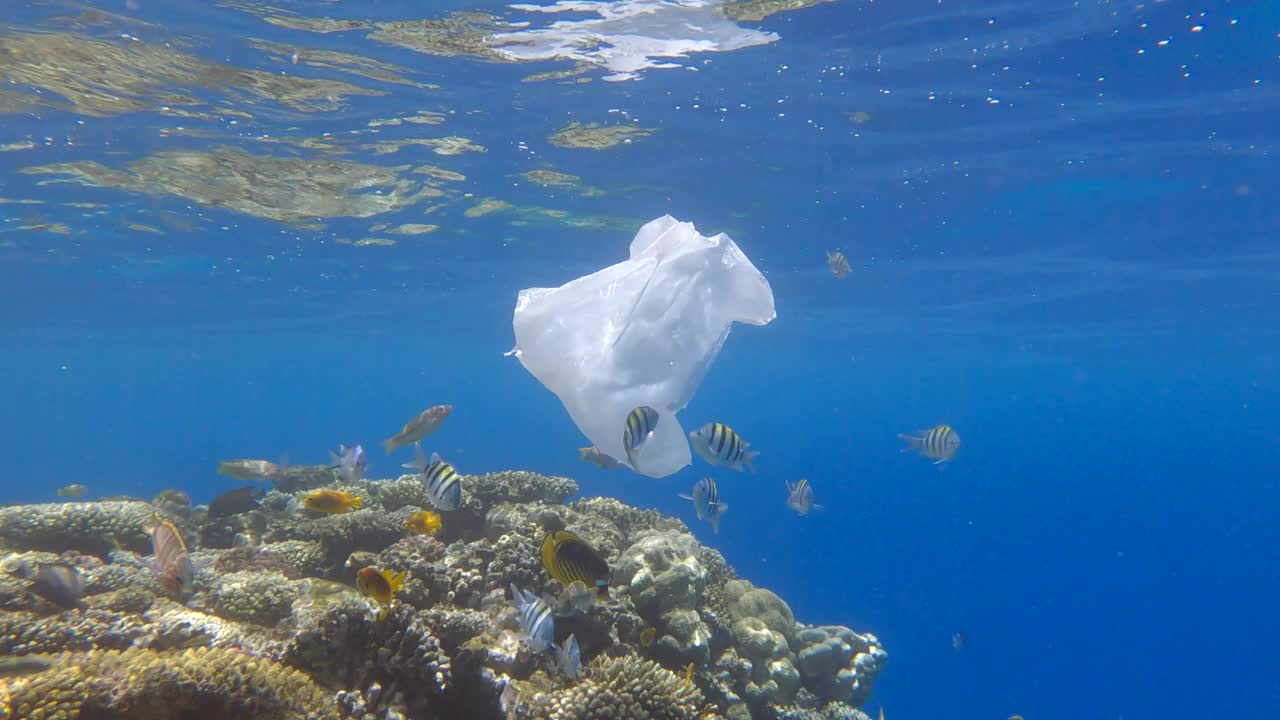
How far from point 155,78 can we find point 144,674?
518 inches

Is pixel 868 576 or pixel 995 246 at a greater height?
pixel 995 246

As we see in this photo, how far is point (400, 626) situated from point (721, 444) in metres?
3.17

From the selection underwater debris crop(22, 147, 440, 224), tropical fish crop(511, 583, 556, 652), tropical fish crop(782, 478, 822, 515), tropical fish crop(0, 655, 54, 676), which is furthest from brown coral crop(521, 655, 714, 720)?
underwater debris crop(22, 147, 440, 224)

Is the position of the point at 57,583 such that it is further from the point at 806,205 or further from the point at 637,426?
the point at 806,205

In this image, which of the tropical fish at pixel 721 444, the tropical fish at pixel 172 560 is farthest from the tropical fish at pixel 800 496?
the tropical fish at pixel 172 560

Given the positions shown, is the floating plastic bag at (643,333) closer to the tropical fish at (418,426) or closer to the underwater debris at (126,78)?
the tropical fish at (418,426)

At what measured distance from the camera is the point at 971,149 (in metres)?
15.2

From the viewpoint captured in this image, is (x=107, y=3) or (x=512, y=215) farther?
(x=512, y=215)

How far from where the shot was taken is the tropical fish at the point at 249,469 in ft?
33.6

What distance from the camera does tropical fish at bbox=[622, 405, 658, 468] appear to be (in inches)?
223

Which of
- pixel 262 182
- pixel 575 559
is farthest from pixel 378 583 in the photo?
pixel 262 182

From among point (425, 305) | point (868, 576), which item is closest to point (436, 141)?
point (425, 305)

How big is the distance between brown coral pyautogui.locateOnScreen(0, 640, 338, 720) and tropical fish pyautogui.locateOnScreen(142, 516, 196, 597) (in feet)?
7.43

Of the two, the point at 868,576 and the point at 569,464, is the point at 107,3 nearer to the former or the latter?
the point at 868,576
